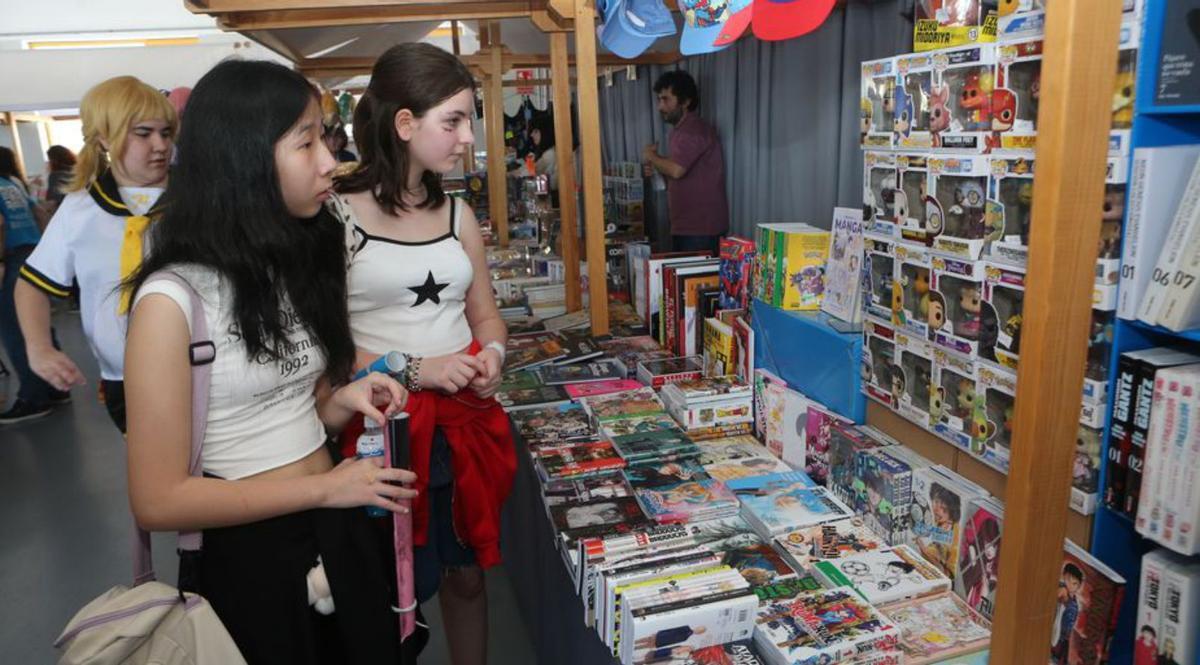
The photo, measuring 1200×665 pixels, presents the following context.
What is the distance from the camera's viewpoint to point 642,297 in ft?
10.8

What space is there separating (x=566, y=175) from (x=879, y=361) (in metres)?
1.86

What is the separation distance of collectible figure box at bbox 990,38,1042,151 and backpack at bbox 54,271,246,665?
1.34 m

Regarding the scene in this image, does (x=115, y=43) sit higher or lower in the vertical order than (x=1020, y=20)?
higher

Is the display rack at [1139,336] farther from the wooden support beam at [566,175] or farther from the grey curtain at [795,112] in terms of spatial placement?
the wooden support beam at [566,175]

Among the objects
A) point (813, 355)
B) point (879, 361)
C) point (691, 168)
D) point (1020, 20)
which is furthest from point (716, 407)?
point (691, 168)

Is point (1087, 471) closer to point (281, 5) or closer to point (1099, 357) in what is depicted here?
point (1099, 357)

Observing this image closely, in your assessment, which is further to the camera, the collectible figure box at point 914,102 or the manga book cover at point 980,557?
the collectible figure box at point 914,102

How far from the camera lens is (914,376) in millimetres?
1735

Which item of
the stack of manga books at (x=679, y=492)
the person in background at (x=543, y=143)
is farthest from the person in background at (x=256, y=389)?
the person in background at (x=543, y=143)

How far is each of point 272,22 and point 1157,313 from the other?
3.44 metres

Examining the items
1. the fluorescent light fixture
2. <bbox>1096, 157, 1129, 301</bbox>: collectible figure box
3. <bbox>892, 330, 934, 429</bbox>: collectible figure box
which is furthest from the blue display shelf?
the fluorescent light fixture

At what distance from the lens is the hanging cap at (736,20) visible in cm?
174

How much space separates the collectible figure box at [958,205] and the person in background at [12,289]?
5308mm

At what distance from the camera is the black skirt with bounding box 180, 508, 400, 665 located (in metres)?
1.25
